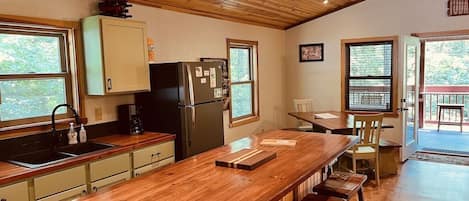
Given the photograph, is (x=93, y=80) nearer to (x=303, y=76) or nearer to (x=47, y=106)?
(x=47, y=106)

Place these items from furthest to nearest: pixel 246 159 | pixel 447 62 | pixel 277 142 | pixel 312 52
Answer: pixel 447 62 < pixel 312 52 < pixel 277 142 < pixel 246 159

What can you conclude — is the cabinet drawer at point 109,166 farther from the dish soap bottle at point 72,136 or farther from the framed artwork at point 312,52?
the framed artwork at point 312,52

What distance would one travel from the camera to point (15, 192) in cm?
222

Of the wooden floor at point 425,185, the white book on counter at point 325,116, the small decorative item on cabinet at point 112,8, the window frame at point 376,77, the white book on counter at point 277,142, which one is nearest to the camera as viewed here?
the white book on counter at point 277,142

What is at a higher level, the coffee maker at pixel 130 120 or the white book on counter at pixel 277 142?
the coffee maker at pixel 130 120

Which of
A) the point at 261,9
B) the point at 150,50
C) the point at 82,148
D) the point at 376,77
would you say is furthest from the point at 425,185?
the point at 82,148

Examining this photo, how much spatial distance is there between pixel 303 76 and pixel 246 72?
1357 millimetres

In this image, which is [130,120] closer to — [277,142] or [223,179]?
[277,142]

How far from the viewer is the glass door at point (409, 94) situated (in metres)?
5.38

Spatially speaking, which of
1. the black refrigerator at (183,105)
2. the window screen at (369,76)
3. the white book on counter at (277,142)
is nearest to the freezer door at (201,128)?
the black refrigerator at (183,105)

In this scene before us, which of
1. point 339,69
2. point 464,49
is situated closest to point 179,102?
point 339,69

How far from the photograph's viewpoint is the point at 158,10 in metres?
4.02

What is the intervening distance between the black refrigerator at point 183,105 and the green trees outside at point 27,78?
0.84 metres

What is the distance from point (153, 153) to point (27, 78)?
1219 millimetres
